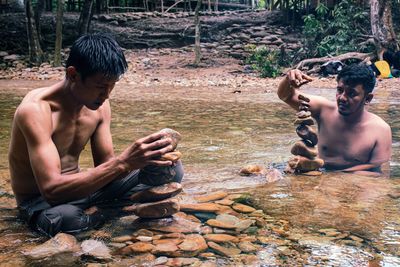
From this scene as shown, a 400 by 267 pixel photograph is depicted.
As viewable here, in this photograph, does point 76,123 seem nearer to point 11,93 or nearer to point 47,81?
point 11,93

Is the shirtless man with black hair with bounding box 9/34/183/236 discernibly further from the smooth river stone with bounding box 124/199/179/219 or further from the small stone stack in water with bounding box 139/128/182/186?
the smooth river stone with bounding box 124/199/179/219

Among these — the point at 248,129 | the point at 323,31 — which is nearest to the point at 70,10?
the point at 323,31

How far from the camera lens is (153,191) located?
285 cm

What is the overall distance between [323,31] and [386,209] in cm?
1392

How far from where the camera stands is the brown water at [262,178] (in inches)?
106

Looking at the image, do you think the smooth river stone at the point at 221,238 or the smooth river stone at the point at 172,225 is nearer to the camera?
the smooth river stone at the point at 221,238

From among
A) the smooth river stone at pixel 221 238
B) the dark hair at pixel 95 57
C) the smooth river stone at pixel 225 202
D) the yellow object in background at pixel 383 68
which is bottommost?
the yellow object in background at pixel 383 68

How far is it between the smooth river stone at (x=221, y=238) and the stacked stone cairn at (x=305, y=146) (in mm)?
1590

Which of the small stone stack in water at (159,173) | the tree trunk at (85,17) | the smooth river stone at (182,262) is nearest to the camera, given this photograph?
the smooth river stone at (182,262)

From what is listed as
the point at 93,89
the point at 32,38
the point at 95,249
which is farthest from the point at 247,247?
the point at 32,38

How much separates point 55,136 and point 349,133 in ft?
A: 8.66

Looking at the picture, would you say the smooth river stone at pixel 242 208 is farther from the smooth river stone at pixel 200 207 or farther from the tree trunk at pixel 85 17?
the tree trunk at pixel 85 17

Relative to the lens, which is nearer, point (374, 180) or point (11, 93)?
point (374, 180)

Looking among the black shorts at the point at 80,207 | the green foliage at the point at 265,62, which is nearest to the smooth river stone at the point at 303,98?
the black shorts at the point at 80,207
